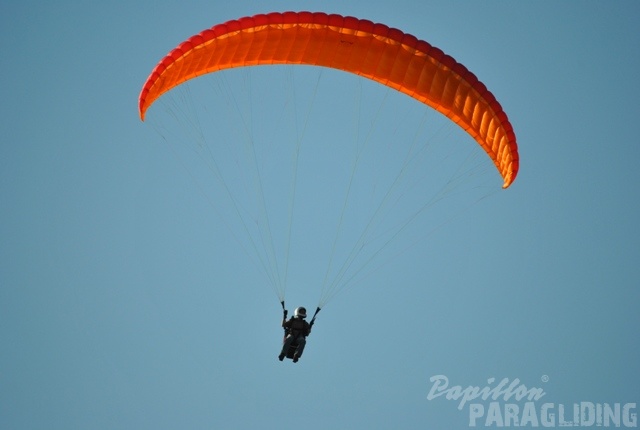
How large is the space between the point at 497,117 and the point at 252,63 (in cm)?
431

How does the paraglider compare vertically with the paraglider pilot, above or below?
above

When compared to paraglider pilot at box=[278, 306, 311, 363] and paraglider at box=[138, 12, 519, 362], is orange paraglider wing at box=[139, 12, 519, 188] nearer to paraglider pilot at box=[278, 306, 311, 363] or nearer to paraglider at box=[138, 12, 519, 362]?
paraglider at box=[138, 12, 519, 362]

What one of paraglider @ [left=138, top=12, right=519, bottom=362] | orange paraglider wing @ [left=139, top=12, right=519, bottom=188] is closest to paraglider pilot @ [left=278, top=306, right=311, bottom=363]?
paraglider @ [left=138, top=12, right=519, bottom=362]

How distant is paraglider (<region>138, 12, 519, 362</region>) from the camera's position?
18328mm

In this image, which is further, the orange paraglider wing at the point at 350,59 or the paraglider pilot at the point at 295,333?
the orange paraglider wing at the point at 350,59

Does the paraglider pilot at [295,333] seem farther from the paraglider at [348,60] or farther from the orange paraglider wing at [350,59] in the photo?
the orange paraglider wing at [350,59]

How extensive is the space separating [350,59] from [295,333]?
4800 mm

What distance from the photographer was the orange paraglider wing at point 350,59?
60.2ft

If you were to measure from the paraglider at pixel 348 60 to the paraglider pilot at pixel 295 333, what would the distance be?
0.08 feet

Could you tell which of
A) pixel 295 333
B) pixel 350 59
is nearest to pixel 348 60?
pixel 350 59

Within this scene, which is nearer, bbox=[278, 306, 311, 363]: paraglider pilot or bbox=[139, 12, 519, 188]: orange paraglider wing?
bbox=[278, 306, 311, 363]: paraglider pilot

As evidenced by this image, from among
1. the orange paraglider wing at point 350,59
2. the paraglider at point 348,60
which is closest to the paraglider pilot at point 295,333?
the paraglider at point 348,60

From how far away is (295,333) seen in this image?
59.4 feet

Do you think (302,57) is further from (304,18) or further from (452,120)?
(452,120)
